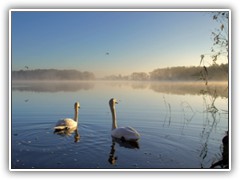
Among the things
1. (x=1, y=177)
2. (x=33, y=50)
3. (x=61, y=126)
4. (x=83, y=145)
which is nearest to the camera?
(x=1, y=177)

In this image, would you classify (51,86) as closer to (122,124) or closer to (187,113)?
(122,124)

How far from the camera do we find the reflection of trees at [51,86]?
6012 mm

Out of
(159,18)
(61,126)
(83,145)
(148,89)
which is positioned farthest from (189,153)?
(61,126)

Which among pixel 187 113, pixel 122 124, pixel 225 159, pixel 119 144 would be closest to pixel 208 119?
pixel 187 113

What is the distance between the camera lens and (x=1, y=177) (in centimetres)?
573

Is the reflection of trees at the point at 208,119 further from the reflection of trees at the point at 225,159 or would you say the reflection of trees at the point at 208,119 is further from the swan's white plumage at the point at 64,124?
the swan's white plumage at the point at 64,124


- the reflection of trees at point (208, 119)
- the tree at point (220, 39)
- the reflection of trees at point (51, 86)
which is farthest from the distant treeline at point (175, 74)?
the reflection of trees at point (51, 86)

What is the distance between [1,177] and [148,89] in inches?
111

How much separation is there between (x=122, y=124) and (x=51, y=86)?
238 centimetres

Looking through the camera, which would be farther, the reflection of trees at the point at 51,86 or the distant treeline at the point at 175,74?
the distant treeline at the point at 175,74

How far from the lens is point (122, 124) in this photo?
8.50 meters

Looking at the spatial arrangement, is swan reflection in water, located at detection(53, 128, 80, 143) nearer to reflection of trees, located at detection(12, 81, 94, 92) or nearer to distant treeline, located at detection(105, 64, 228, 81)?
reflection of trees, located at detection(12, 81, 94, 92)

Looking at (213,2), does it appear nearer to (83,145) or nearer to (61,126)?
(83,145)

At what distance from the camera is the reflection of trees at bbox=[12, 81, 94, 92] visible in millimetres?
6012
